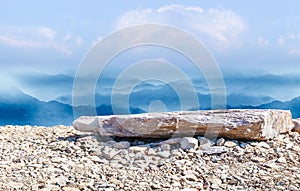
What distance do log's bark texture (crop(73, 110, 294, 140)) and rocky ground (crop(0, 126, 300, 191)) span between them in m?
0.14

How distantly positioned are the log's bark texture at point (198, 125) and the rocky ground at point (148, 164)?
0.46 feet

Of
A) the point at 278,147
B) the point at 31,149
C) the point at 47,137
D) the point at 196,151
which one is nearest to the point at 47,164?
the point at 31,149

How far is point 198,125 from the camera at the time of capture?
22.3 ft

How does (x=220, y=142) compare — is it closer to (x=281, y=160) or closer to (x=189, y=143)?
(x=189, y=143)

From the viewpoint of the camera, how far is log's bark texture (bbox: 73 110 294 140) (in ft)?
22.3

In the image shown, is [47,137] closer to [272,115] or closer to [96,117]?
[96,117]

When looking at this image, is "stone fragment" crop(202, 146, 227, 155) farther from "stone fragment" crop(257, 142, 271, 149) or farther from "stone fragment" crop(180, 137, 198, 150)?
"stone fragment" crop(257, 142, 271, 149)

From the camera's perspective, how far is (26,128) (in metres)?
8.95

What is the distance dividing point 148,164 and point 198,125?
42.0 inches

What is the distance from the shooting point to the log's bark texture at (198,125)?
679 cm

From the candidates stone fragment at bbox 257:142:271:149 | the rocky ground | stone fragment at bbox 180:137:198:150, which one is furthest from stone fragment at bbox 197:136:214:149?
stone fragment at bbox 257:142:271:149

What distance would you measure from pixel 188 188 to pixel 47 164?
198 cm

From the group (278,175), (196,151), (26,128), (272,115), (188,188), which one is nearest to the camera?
(188,188)

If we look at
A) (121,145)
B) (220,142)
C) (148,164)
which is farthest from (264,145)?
(121,145)
